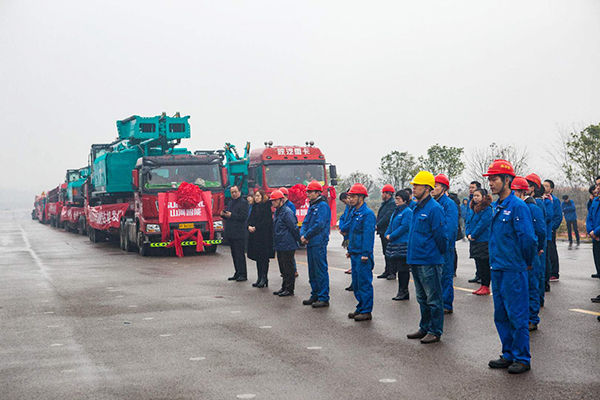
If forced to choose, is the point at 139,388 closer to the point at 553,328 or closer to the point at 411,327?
the point at 411,327

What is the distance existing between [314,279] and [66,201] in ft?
121

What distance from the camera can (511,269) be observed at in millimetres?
6277

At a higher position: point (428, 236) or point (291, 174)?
point (291, 174)

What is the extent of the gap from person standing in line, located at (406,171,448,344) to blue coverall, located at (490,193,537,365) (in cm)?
103

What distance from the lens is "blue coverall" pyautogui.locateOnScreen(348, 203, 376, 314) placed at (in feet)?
29.1

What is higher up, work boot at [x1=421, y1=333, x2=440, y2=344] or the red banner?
the red banner

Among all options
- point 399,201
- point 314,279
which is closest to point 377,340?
point 314,279

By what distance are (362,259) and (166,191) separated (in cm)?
1156

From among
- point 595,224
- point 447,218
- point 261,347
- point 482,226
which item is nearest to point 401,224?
point 482,226

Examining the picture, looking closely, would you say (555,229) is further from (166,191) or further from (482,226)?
(166,191)

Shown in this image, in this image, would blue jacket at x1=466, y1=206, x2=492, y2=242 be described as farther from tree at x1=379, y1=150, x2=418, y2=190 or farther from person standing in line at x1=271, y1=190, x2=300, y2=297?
tree at x1=379, y1=150, x2=418, y2=190

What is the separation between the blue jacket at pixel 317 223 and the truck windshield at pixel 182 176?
994cm

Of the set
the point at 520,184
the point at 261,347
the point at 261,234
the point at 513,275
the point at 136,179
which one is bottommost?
the point at 261,347

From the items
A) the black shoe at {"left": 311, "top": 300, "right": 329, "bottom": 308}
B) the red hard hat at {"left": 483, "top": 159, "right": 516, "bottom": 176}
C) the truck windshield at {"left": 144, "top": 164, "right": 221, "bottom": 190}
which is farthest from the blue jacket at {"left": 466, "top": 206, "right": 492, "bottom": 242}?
the truck windshield at {"left": 144, "top": 164, "right": 221, "bottom": 190}
